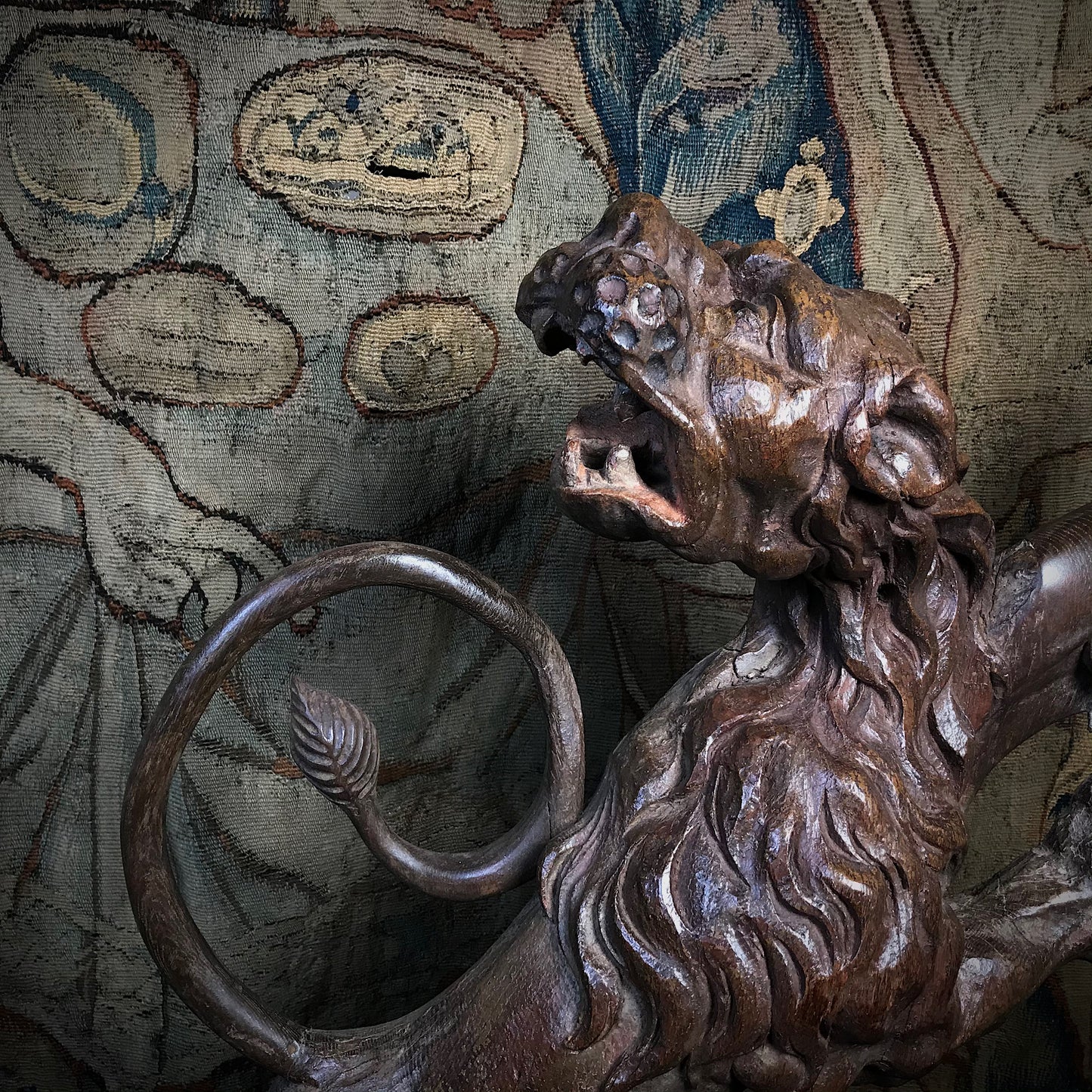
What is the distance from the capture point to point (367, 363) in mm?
799

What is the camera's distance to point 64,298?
0.74 metres

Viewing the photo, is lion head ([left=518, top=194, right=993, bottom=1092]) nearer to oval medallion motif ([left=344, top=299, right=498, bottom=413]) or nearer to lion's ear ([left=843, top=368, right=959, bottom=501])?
Answer: lion's ear ([left=843, top=368, right=959, bottom=501])

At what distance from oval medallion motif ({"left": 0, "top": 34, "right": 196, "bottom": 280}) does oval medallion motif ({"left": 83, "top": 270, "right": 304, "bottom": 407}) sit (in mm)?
23

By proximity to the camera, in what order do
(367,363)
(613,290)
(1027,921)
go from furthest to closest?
(367,363), (1027,921), (613,290)

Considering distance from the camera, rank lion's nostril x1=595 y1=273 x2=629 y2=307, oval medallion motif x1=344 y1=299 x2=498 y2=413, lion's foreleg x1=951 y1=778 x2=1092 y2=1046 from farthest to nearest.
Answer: oval medallion motif x1=344 y1=299 x2=498 y2=413 < lion's foreleg x1=951 y1=778 x2=1092 y2=1046 < lion's nostril x1=595 y1=273 x2=629 y2=307

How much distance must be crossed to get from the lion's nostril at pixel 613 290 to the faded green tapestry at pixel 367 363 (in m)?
0.28

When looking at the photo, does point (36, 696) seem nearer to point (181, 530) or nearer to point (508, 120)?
point (181, 530)

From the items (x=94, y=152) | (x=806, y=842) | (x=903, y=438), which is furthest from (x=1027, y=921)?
(x=94, y=152)

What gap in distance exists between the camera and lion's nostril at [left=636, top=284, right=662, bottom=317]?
1.79 feet

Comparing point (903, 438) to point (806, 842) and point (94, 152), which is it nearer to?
point (806, 842)

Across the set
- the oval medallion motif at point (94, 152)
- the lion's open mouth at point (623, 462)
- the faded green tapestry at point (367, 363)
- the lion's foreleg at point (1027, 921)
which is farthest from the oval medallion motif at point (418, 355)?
the lion's foreleg at point (1027, 921)

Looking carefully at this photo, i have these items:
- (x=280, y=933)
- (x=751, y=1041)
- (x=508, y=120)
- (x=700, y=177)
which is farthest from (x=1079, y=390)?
(x=280, y=933)

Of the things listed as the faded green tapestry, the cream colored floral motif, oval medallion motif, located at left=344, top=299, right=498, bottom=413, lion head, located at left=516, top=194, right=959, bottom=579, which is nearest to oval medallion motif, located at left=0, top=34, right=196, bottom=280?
the faded green tapestry

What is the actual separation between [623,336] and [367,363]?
296mm
